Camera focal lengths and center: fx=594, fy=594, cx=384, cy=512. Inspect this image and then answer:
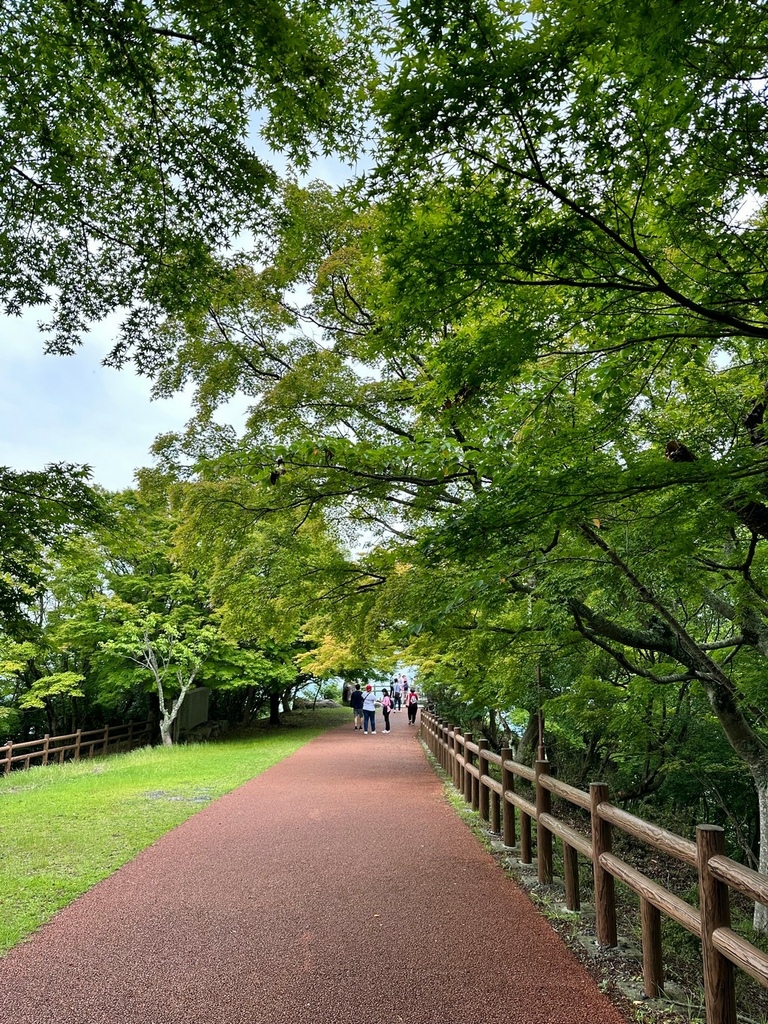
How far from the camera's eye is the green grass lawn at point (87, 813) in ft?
15.8

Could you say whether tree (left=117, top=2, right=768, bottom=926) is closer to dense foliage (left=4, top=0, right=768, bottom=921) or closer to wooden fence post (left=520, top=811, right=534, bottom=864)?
dense foliage (left=4, top=0, right=768, bottom=921)

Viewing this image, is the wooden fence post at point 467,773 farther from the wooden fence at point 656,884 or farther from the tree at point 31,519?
the tree at point 31,519

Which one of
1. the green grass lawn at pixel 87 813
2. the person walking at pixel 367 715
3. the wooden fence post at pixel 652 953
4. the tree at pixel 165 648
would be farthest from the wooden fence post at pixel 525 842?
the person walking at pixel 367 715

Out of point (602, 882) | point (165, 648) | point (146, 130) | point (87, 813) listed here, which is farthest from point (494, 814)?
point (165, 648)

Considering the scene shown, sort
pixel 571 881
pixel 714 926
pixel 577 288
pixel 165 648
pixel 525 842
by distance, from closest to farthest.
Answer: pixel 714 926
pixel 577 288
pixel 571 881
pixel 525 842
pixel 165 648

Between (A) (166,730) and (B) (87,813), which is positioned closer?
(B) (87,813)

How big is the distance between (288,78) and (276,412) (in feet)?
13.8

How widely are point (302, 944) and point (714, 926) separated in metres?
2.49

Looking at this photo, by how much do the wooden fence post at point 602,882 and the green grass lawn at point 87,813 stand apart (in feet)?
12.4

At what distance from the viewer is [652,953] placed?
323 centimetres

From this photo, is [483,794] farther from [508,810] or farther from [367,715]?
[367,715]

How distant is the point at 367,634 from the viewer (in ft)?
27.4

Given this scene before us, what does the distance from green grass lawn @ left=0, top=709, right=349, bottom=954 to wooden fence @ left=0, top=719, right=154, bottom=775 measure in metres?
1.60

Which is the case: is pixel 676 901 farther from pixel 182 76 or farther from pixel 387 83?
pixel 182 76
